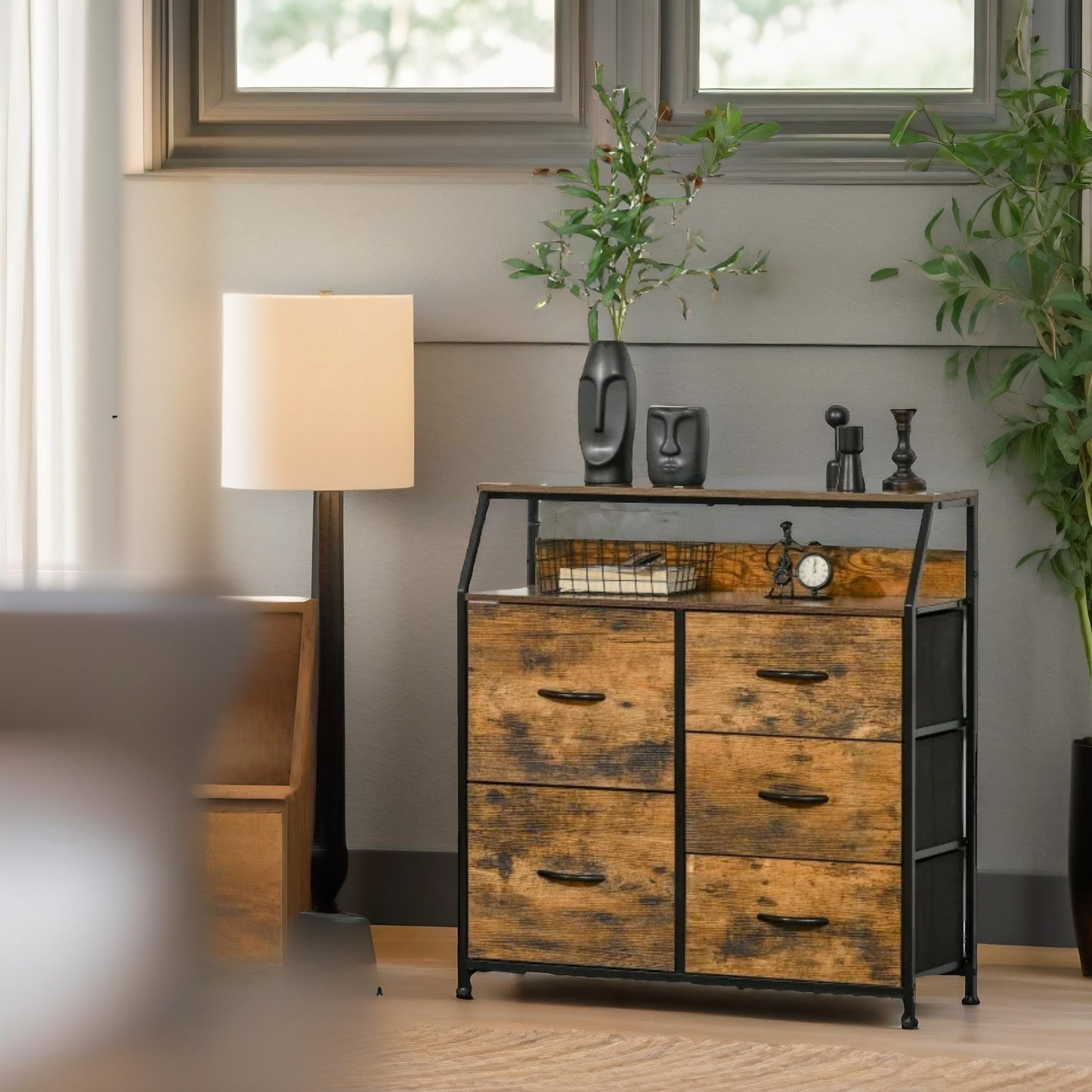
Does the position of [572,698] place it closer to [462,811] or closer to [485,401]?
[462,811]

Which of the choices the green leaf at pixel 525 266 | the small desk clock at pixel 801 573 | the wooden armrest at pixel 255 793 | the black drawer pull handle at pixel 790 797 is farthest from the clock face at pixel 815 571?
the wooden armrest at pixel 255 793

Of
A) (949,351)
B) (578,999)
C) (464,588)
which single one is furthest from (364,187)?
(578,999)

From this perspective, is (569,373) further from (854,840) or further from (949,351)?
(854,840)

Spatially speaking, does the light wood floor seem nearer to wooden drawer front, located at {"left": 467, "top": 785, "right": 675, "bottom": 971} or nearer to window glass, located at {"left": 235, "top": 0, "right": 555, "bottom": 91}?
wooden drawer front, located at {"left": 467, "top": 785, "right": 675, "bottom": 971}

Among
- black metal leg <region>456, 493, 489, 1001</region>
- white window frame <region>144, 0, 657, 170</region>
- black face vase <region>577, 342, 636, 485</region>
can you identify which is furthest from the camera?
white window frame <region>144, 0, 657, 170</region>

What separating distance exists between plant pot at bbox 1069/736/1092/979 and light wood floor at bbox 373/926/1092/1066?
9cm

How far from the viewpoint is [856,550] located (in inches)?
123

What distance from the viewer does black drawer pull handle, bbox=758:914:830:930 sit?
2.79 m

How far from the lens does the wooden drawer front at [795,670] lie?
9.02 feet

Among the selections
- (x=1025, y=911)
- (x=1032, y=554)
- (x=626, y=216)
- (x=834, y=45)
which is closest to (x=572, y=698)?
(x=626, y=216)

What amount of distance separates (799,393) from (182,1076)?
2528mm

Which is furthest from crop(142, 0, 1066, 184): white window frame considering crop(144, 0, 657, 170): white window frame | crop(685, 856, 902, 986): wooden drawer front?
crop(685, 856, 902, 986): wooden drawer front

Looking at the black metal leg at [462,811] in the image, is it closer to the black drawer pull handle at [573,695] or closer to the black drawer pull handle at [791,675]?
the black drawer pull handle at [573,695]

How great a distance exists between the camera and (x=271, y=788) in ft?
9.70
